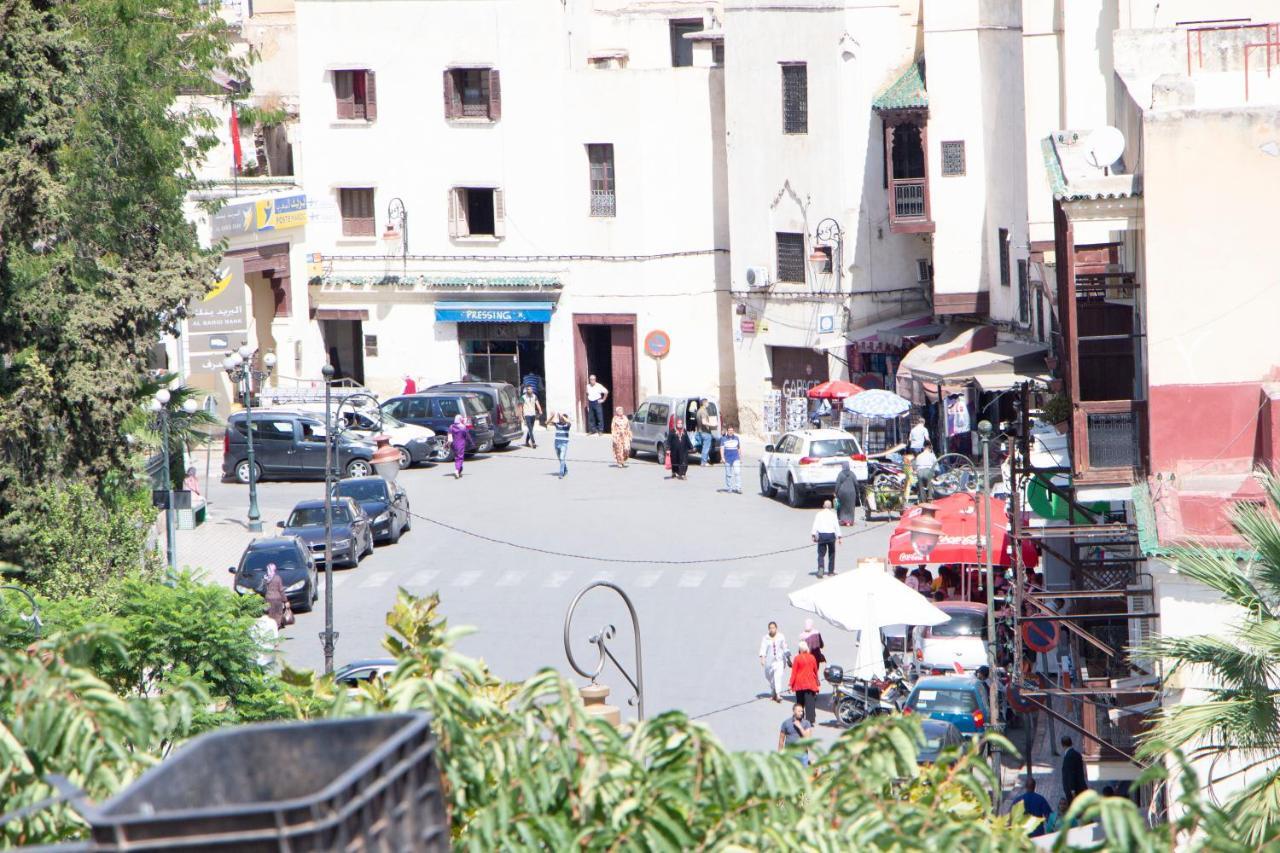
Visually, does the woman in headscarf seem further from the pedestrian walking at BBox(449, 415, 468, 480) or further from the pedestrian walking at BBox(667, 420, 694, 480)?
the pedestrian walking at BBox(667, 420, 694, 480)

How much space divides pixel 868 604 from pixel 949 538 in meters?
3.43

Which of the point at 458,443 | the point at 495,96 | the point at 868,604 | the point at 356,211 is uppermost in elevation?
the point at 495,96

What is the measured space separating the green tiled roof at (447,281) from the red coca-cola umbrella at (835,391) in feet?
28.7

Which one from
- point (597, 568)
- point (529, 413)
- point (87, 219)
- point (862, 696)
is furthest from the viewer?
point (529, 413)

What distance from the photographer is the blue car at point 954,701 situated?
2050 centimetres

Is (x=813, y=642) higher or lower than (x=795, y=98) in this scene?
lower

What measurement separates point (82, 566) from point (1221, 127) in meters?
13.2

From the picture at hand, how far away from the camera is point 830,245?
138 ft

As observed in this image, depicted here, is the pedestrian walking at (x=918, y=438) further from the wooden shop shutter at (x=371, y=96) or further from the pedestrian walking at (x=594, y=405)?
the wooden shop shutter at (x=371, y=96)

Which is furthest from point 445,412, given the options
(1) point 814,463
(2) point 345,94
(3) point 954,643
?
(3) point 954,643

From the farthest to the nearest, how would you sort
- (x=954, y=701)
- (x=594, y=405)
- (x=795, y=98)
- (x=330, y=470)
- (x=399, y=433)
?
(x=594, y=405)
(x=795, y=98)
(x=399, y=433)
(x=330, y=470)
(x=954, y=701)

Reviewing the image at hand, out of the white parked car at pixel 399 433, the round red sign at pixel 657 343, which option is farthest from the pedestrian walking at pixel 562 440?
the round red sign at pixel 657 343

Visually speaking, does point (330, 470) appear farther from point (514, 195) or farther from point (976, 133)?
point (514, 195)

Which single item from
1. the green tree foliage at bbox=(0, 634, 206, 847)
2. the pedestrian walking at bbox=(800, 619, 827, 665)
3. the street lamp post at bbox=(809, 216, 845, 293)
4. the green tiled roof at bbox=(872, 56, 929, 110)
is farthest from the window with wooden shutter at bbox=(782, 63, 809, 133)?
the green tree foliage at bbox=(0, 634, 206, 847)
